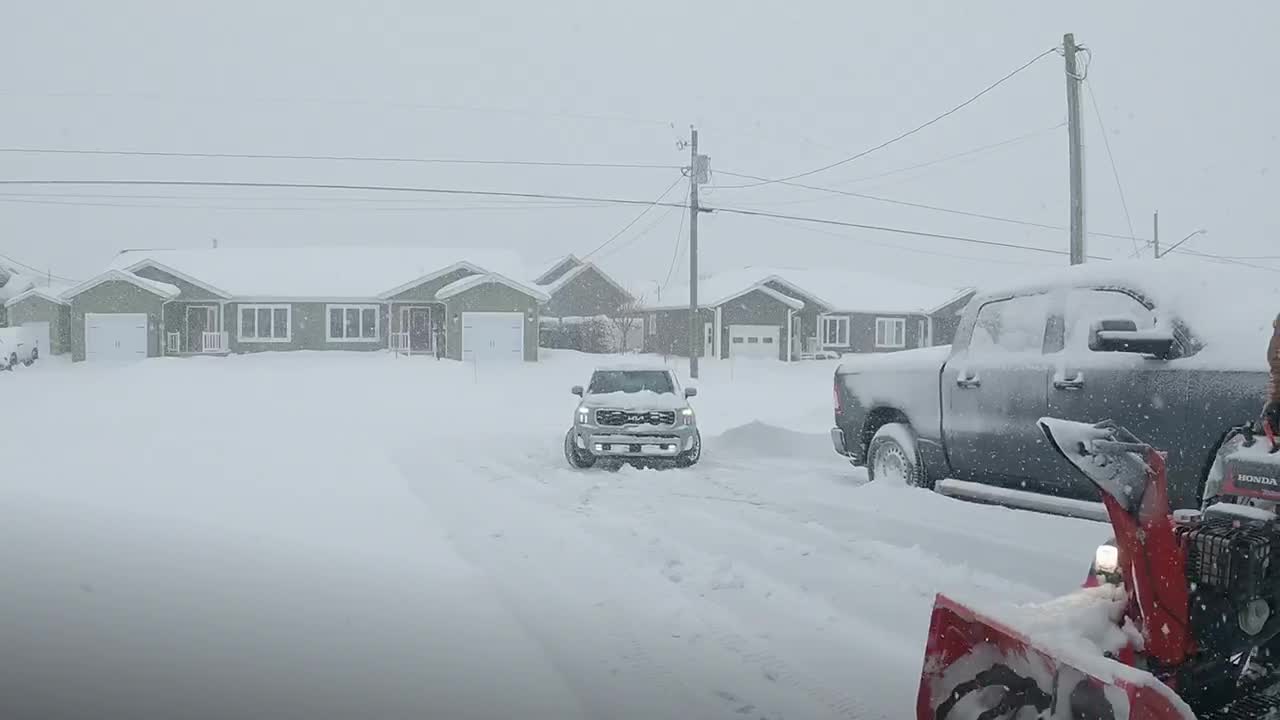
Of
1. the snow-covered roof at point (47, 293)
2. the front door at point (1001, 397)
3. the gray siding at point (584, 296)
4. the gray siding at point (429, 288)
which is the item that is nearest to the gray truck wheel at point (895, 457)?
the front door at point (1001, 397)

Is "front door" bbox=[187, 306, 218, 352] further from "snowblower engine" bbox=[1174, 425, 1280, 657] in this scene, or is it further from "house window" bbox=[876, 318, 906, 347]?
"snowblower engine" bbox=[1174, 425, 1280, 657]

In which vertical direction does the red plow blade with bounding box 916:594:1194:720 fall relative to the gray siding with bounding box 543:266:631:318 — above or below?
below

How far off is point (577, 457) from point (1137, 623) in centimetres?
983

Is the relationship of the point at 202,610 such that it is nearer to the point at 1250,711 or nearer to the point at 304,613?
the point at 304,613

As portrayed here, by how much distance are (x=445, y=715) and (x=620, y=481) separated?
7.21 metres

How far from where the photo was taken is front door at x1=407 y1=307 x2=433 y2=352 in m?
40.1

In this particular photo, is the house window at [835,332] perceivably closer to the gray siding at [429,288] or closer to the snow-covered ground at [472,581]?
the gray siding at [429,288]

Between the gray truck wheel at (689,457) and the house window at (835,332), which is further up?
the house window at (835,332)

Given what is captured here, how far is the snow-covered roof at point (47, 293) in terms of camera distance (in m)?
35.8

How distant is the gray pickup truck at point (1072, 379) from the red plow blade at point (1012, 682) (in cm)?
296

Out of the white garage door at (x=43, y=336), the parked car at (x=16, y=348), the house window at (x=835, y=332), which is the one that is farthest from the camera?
the house window at (x=835, y=332)

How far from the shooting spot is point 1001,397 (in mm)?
7406

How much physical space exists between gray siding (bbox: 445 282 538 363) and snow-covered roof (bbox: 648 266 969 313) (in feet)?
28.3

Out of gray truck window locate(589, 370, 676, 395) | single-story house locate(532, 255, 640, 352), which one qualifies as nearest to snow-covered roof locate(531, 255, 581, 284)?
single-story house locate(532, 255, 640, 352)
